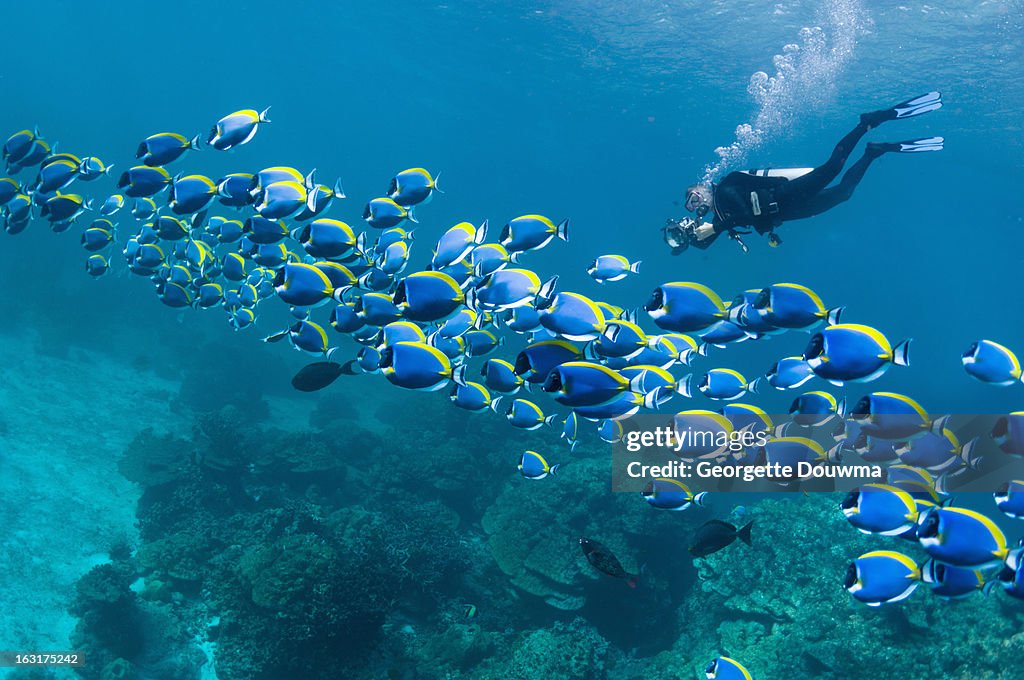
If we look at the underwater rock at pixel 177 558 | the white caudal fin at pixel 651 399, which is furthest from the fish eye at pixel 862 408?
the underwater rock at pixel 177 558

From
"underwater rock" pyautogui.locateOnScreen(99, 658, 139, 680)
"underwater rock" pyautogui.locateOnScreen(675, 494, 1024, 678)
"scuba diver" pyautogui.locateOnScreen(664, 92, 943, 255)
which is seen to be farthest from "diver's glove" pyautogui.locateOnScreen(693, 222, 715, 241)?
"underwater rock" pyautogui.locateOnScreen(99, 658, 139, 680)

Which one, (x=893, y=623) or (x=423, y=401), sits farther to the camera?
(x=423, y=401)

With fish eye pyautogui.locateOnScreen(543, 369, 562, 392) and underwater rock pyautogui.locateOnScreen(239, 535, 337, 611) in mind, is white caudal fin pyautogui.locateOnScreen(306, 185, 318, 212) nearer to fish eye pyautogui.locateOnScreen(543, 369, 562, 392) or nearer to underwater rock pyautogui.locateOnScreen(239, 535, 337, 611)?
fish eye pyautogui.locateOnScreen(543, 369, 562, 392)

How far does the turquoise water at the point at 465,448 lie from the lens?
700 centimetres

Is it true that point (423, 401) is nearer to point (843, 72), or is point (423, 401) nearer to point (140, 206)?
point (140, 206)

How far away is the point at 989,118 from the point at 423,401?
98.5 ft

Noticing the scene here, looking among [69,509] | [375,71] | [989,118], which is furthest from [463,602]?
[375,71]

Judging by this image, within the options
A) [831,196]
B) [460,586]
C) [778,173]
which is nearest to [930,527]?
[778,173]

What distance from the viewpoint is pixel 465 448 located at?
1338cm

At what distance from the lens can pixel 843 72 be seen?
82.3 ft

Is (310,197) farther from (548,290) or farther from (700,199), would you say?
(700,199)

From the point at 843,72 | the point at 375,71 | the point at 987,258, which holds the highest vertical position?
the point at 375,71

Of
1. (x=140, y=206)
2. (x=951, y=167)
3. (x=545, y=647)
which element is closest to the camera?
(x=545, y=647)

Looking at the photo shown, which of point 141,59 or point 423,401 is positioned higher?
point 141,59
